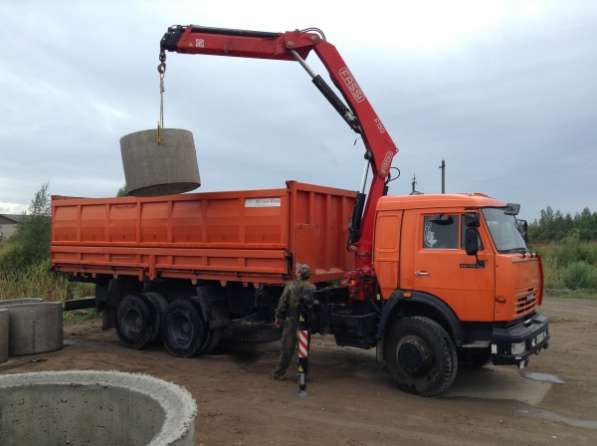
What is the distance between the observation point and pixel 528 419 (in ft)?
20.0

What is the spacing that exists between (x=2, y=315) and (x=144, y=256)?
2.36m

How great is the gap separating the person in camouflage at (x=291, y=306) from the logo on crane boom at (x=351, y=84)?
117 inches

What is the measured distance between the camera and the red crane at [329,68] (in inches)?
333

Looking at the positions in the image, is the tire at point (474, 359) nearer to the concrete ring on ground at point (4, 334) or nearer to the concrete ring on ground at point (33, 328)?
the concrete ring on ground at point (33, 328)

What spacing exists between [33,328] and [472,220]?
7270 millimetres

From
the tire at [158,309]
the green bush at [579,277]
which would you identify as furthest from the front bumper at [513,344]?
the green bush at [579,277]

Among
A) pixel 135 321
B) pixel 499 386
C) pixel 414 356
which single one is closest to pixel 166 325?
pixel 135 321

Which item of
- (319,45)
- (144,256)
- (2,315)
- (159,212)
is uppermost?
(319,45)

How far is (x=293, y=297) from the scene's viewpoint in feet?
24.1

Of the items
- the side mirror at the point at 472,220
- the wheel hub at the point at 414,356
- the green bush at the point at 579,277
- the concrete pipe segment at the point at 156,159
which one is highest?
the concrete pipe segment at the point at 156,159

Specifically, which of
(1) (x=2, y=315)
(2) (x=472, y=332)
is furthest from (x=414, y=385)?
(1) (x=2, y=315)

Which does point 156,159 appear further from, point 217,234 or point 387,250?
point 387,250

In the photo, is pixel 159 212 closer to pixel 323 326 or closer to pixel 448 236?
pixel 323 326

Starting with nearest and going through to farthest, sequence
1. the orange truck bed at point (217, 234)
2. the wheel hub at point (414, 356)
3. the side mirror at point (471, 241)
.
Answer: the side mirror at point (471, 241)
the wheel hub at point (414, 356)
the orange truck bed at point (217, 234)
